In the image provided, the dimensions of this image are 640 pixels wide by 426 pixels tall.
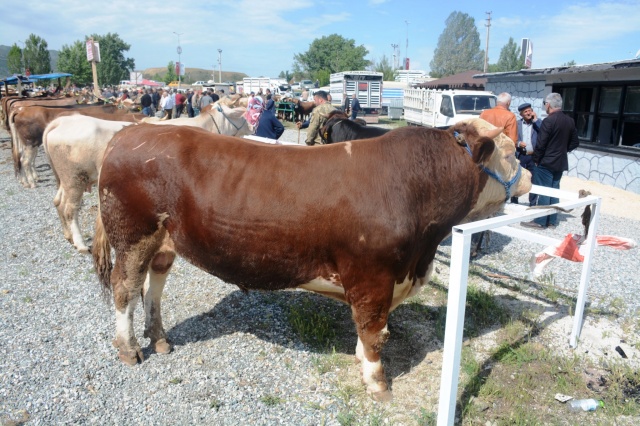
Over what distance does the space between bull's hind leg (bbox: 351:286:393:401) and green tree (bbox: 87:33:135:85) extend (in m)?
78.7

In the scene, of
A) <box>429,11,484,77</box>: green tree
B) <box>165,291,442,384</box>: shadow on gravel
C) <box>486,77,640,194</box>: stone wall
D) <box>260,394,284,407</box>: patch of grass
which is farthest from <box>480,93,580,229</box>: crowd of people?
<box>429,11,484,77</box>: green tree

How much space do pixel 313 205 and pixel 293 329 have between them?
1780 mm

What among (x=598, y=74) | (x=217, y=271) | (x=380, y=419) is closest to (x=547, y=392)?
(x=380, y=419)

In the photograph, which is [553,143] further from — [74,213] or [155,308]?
[74,213]

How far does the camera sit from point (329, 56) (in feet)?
309

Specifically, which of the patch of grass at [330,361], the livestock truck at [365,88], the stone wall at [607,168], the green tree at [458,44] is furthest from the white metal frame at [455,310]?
the green tree at [458,44]

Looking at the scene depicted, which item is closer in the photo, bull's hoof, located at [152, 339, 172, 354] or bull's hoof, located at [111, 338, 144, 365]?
bull's hoof, located at [111, 338, 144, 365]

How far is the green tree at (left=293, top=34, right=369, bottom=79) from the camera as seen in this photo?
89.1m

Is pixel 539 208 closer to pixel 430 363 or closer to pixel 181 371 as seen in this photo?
pixel 430 363

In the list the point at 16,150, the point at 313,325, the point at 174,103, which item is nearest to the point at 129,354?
the point at 313,325

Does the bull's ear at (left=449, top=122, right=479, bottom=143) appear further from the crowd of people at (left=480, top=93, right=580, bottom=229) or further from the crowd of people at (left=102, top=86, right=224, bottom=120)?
the crowd of people at (left=102, top=86, right=224, bottom=120)

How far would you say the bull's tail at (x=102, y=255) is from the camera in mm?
4094

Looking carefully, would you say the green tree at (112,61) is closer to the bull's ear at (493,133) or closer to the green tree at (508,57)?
the green tree at (508,57)

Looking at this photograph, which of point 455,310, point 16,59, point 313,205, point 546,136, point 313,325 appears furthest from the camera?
point 16,59
